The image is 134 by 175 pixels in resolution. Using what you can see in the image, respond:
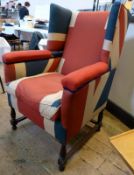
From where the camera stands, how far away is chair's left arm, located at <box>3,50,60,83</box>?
1189mm

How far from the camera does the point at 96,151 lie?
1.27 metres

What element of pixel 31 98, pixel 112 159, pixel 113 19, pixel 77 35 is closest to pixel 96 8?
pixel 77 35

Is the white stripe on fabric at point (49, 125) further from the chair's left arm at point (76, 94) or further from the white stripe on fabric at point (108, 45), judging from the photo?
the white stripe on fabric at point (108, 45)

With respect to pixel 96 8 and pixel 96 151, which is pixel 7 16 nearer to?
pixel 96 8

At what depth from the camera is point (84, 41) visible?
1.40 metres

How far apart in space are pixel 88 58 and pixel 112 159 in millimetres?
737

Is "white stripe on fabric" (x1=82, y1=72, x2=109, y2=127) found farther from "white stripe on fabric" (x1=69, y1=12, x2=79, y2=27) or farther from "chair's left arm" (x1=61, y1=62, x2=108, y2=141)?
"white stripe on fabric" (x1=69, y1=12, x2=79, y2=27)

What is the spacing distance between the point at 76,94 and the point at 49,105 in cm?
19

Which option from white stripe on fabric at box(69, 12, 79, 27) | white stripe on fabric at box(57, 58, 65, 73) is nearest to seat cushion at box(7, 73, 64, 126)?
white stripe on fabric at box(57, 58, 65, 73)

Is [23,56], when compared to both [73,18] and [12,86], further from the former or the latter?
[73,18]

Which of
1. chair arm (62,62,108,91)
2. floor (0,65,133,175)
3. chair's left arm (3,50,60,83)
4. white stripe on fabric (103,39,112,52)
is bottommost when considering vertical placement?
floor (0,65,133,175)

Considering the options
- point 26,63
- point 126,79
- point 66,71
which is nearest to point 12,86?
point 26,63

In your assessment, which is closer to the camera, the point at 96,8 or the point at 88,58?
the point at 88,58

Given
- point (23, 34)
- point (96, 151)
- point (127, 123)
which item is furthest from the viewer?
point (23, 34)
